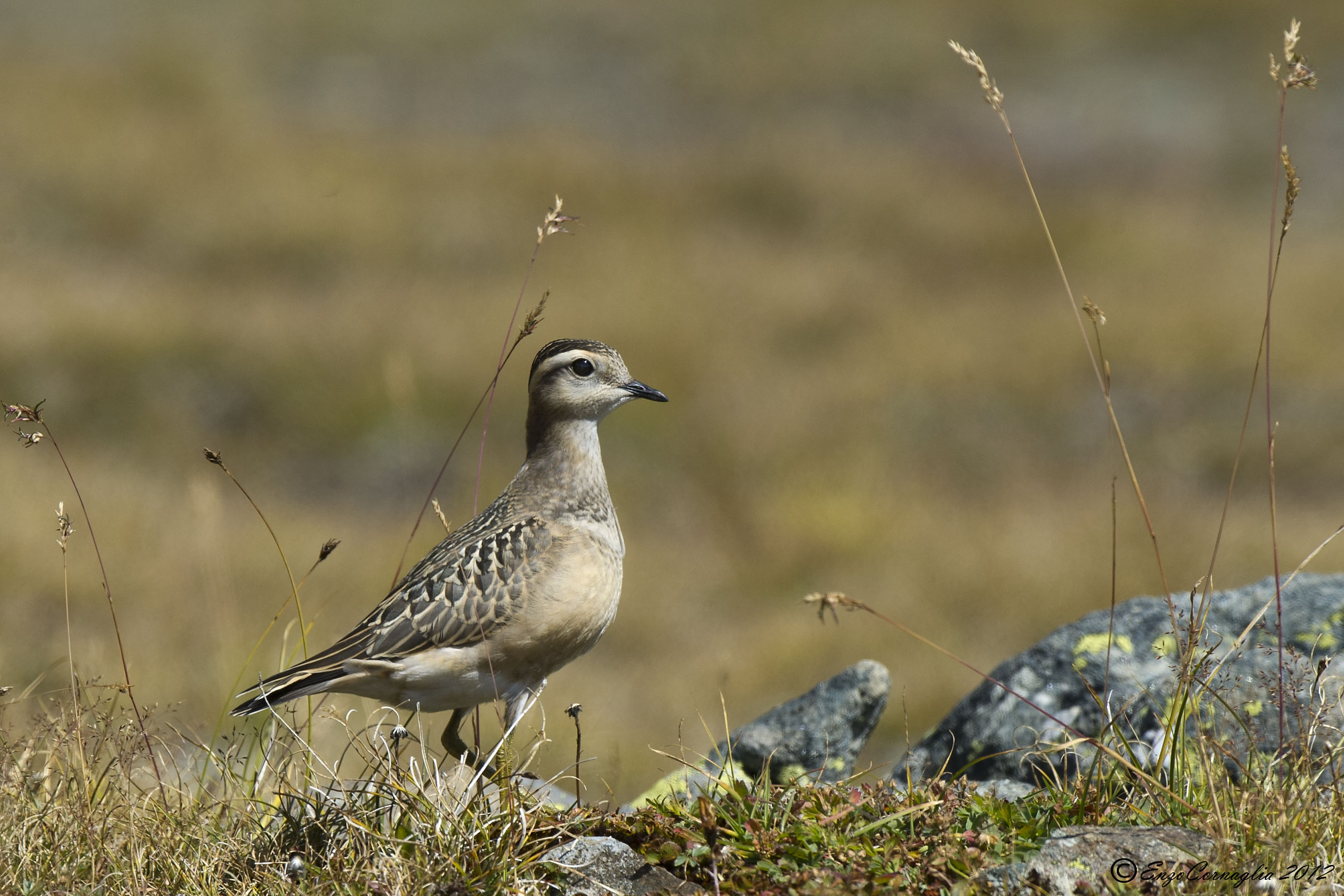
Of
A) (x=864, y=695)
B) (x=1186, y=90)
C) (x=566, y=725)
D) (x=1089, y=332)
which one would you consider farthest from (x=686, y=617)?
(x=1186, y=90)

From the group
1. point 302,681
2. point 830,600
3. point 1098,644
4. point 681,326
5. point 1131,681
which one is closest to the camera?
point 830,600

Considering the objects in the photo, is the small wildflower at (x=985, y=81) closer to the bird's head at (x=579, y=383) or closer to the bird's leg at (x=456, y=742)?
the bird's head at (x=579, y=383)

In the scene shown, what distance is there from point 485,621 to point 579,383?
1491 mm

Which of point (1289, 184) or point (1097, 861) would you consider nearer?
point (1097, 861)

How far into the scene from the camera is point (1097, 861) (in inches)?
162

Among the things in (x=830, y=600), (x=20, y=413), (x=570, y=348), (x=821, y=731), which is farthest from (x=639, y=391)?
(x=20, y=413)

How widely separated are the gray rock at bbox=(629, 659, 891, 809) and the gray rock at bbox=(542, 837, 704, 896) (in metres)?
1.82

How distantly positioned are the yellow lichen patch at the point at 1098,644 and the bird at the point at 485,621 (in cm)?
248

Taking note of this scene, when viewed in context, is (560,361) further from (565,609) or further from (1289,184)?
(1289,184)

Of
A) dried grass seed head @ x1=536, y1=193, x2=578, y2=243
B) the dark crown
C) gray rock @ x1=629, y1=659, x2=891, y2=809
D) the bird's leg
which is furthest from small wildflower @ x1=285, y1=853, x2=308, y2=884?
the dark crown

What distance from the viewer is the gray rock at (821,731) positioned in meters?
6.29

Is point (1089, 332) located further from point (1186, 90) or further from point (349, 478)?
point (1186, 90)
